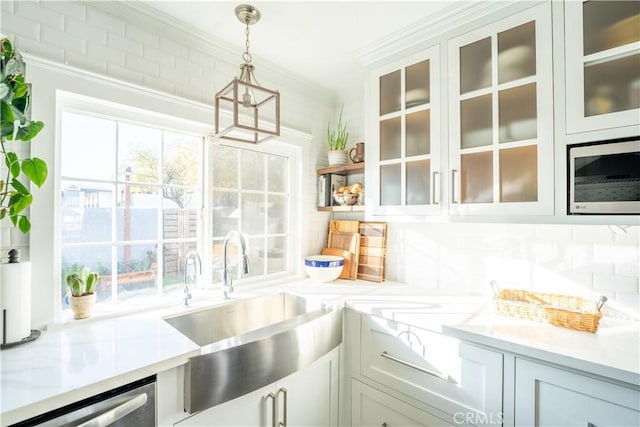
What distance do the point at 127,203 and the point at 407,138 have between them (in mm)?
1559

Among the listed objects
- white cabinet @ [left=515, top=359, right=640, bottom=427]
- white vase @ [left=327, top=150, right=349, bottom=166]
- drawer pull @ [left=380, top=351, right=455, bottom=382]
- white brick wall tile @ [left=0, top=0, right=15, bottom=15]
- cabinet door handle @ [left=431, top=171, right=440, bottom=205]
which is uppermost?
white brick wall tile @ [left=0, top=0, right=15, bottom=15]

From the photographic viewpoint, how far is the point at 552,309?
1.33 meters

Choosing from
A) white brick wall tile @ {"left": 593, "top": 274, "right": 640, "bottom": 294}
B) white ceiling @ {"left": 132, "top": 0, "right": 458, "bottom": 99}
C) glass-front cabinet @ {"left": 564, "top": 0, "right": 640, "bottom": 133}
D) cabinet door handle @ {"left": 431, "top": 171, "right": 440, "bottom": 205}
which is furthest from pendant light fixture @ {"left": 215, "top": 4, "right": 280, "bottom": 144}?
white brick wall tile @ {"left": 593, "top": 274, "right": 640, "bottom": 294}

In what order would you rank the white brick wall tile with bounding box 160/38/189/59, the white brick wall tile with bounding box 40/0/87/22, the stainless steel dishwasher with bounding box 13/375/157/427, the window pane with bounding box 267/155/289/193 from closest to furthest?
the stainless steel dishwasher with bounding box 13/375/157/427 → the white brick wall tile with bounding box 40/0/87/22 → the white brick wall tile with bounding box 160/38/189/59 → the window pane with bounding box 267/155/289/193

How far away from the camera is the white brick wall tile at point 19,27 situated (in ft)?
3.88

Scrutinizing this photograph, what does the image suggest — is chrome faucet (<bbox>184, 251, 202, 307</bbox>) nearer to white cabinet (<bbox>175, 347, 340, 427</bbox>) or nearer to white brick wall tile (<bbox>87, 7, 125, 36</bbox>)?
white cabinet (<bbox>175, 347, 340, 427</bbox>)

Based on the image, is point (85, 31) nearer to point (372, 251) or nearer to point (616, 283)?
point (372, 251)

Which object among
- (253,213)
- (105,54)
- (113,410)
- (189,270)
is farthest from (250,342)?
(105,54)

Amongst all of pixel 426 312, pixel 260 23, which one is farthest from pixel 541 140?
pixel 260 23

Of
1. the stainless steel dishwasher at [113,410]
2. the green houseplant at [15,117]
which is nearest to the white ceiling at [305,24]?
the green houseplant at [15,117]

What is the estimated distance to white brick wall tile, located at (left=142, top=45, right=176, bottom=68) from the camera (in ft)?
5.05

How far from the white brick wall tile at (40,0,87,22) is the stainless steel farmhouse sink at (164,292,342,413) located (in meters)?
1.42

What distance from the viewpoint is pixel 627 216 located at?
111 cm

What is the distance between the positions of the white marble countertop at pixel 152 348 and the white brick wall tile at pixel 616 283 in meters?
0.14
